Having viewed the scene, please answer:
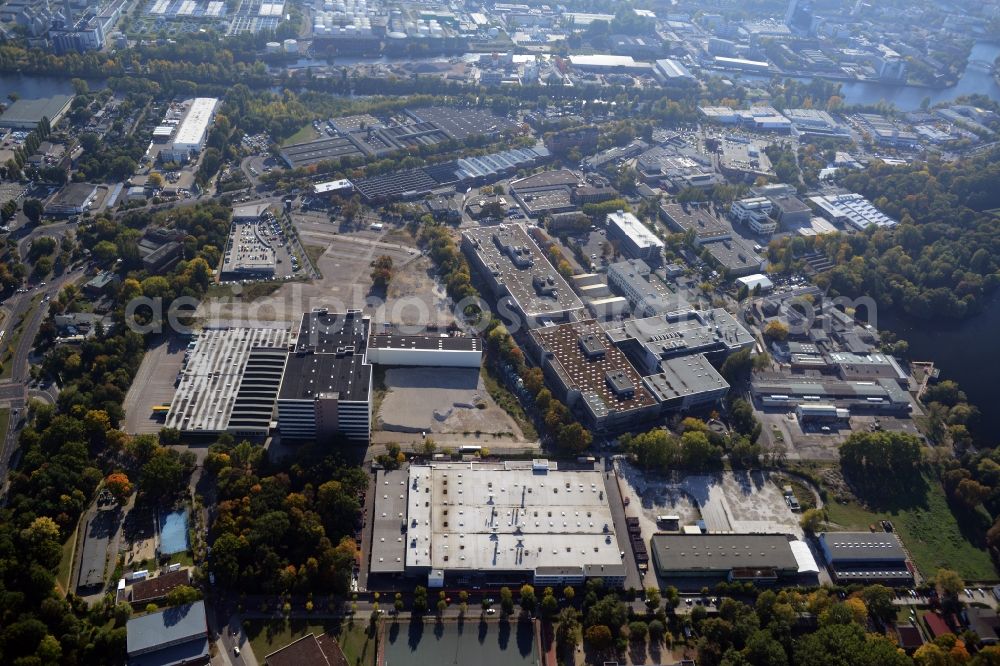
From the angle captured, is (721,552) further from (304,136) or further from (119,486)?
(304,136)

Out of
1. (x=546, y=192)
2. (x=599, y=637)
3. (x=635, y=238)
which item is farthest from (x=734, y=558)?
(x=546, y=192)

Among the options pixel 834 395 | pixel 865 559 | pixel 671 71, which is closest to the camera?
pixel 865 559

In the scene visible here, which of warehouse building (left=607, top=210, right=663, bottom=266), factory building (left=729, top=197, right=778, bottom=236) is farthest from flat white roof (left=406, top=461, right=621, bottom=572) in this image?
factory building (left=729, top=197, right=778, bottom=236)

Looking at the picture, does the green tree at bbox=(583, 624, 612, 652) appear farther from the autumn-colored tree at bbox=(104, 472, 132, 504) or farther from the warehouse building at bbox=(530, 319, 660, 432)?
the autumn-colored tree at bbox=(104, 472, 132, 504)

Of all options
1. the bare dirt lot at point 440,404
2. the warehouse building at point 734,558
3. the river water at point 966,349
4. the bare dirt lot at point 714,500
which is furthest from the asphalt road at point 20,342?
the river water at point 966,349

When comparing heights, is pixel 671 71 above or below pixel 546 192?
above

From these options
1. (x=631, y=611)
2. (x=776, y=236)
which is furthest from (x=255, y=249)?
(x=776, y=236)
